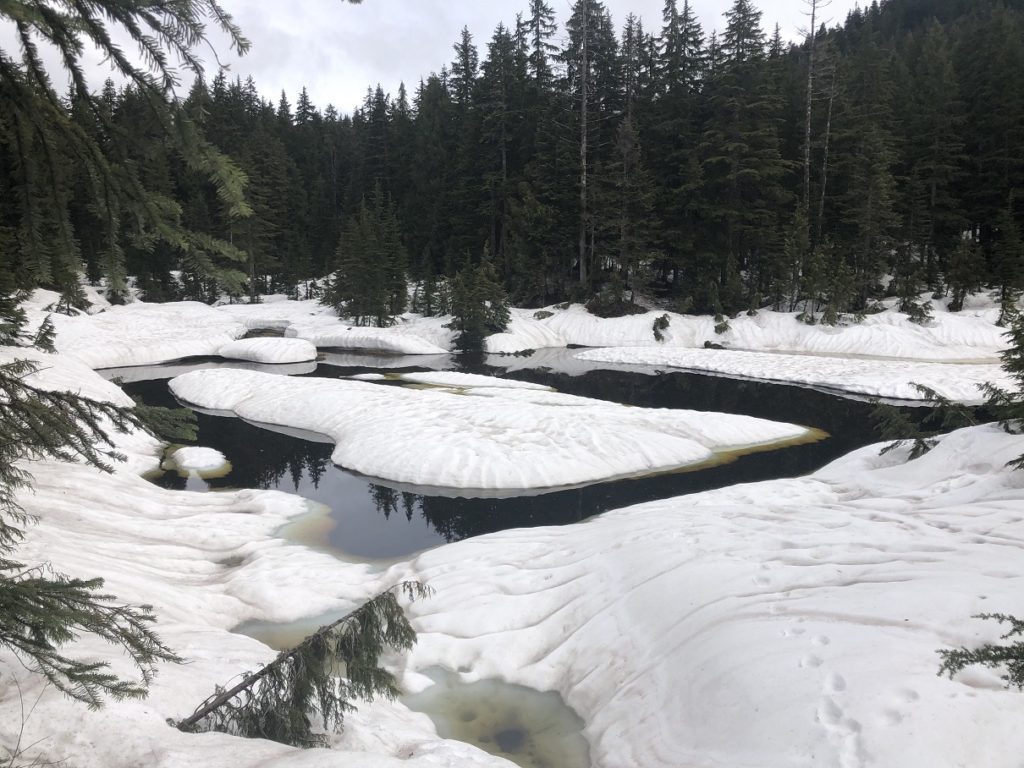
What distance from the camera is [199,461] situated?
43.3ft

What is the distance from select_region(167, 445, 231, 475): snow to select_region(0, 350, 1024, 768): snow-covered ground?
9.73 feet

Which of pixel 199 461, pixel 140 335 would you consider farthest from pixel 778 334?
pixel 140 335

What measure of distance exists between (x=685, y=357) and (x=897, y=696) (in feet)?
82.2

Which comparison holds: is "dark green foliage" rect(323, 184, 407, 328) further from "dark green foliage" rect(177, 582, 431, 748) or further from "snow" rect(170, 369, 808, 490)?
"dark green foliage" rect(177, 582, 431, 748)

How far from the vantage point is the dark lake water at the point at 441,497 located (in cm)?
1029

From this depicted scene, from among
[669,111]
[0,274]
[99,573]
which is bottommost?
[99,573]

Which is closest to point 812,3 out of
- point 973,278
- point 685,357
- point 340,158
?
point 973,278

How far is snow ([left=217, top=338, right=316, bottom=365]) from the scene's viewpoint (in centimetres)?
2716

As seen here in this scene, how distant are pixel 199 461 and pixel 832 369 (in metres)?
21.6

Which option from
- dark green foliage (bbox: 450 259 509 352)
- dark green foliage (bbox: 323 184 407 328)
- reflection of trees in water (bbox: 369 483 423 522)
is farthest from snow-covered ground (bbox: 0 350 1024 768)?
dark green foliage (bbox: 323 184 407 328)

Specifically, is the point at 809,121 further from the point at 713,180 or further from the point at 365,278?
the point at 365,278

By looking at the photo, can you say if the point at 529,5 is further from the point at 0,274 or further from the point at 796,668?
the point at 796,668

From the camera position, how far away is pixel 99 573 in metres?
6.73

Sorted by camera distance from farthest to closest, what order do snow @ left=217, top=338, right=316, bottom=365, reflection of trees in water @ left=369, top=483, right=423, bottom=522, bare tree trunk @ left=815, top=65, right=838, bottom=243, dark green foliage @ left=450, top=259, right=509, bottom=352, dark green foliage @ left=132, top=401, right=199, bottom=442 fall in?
bare tree trunk @ left=815, top=65, right=838, bottom=243, dark green foliage @ left=450, top=259, right=509, bottom=352, snow @ left=217, top=338, right=316, bottom=365, reflection of trees in water @ left=369, top=483, right=423, bottom=522, dark green foliage @ left=132, top=401, right=199, bottom=442
